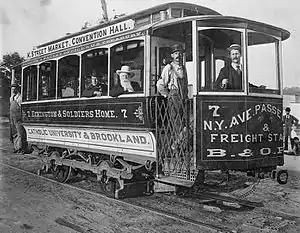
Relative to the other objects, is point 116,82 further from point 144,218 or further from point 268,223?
point 268,223

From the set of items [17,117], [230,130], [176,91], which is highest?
[176,91]

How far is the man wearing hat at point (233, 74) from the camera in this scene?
5.26 meters

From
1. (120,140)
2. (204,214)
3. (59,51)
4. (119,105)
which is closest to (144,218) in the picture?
(204,214)

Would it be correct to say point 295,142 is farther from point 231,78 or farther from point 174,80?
point 174,80

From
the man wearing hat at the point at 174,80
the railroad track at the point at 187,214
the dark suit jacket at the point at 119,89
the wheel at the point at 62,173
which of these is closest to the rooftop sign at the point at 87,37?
the dark suit jacket at the point at 119,89

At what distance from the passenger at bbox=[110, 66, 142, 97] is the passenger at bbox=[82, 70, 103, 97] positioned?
0.56m

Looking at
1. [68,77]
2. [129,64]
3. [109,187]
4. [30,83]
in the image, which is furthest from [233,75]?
[30,83]

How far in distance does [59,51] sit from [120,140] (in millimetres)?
2963

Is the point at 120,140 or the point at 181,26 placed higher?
the point at 181,26

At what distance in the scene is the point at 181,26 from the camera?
5621mm

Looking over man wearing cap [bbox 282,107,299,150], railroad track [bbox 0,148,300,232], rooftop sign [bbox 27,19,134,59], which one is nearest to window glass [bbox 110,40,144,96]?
rooftop sign [bbox 27,19,134,59]

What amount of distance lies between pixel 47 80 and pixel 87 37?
1837 mm

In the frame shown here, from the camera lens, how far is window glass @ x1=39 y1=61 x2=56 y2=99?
26.7ft

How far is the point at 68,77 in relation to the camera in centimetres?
764
